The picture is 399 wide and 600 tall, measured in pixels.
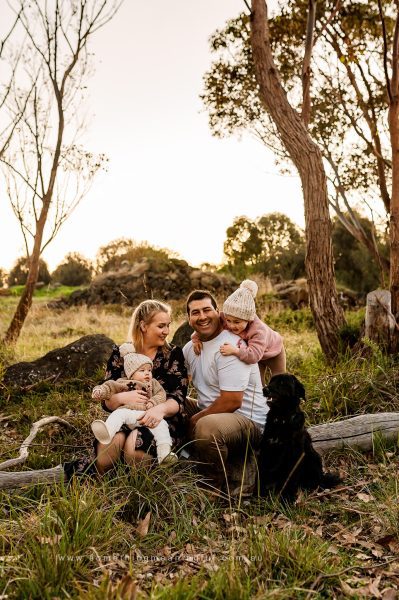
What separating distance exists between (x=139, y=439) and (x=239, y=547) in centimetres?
127

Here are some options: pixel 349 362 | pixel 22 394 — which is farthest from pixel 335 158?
pixel 22 394

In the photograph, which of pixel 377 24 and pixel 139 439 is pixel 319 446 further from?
pixel 377 24

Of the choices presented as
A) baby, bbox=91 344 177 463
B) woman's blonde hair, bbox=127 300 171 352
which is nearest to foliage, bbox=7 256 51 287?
woman's blonde hair, bbox=127 300 171 352

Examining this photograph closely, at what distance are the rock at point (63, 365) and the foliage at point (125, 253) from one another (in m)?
19.4

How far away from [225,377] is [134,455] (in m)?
0.87

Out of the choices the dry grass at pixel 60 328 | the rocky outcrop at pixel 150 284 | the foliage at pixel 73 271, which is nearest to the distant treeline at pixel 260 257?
the foliage at pixel 73 271

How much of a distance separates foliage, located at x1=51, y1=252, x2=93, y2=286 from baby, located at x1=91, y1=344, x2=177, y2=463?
33452 millimetres

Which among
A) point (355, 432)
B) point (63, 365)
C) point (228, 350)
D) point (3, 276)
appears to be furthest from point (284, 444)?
point (3, 276)

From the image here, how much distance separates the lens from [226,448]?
4555 millimetres

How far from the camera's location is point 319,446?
553 cm

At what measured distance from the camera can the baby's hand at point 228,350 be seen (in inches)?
182

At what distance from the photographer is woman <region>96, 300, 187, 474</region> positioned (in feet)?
14.8

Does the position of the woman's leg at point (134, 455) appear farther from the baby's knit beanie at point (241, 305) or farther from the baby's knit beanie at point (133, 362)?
the baby's knit beanie at point (241, 305)

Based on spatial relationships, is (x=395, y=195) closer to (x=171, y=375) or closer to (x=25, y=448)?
(x=171, y=375)
